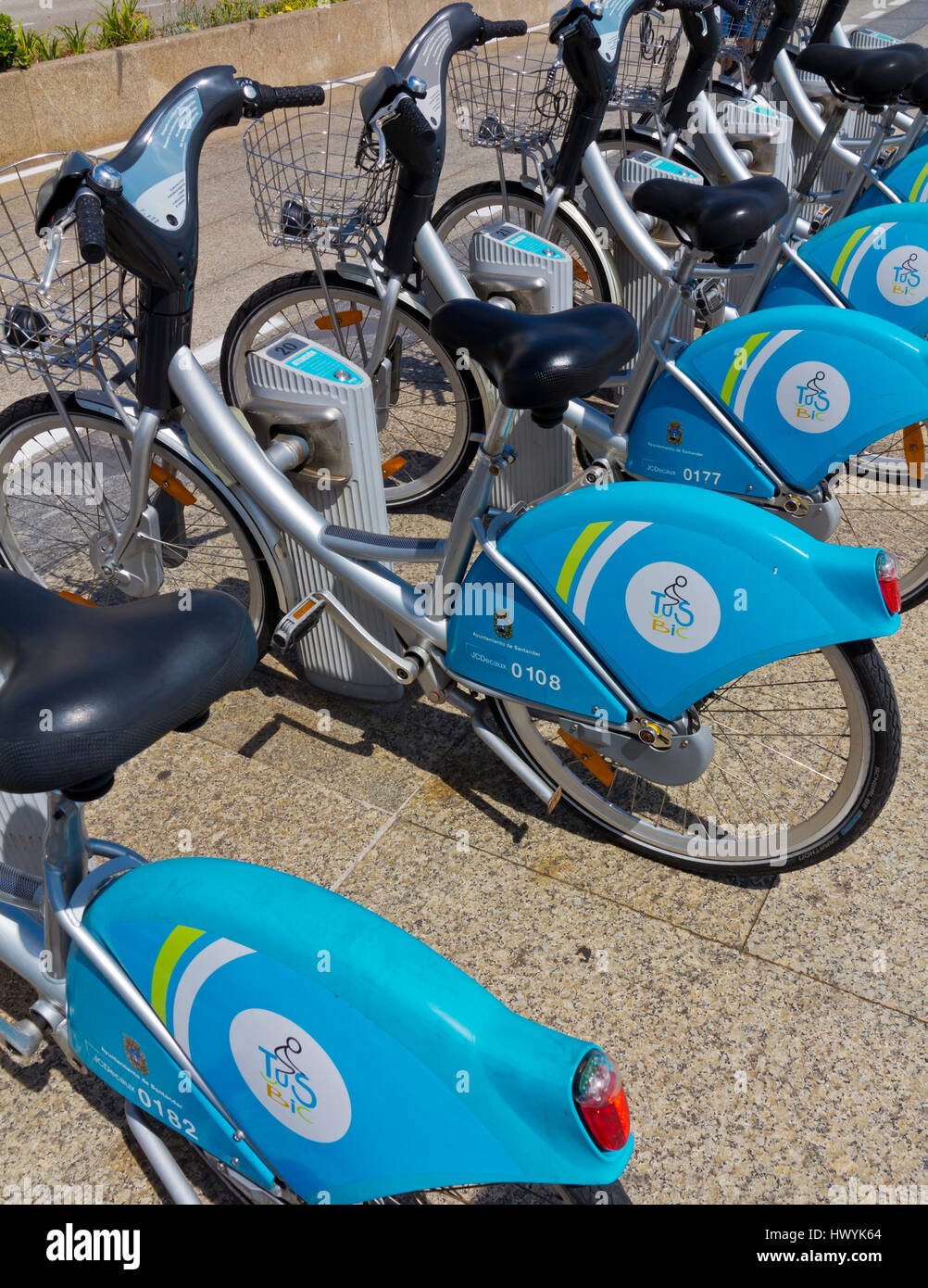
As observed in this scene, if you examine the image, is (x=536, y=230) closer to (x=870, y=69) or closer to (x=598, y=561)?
(x=870, y=69)

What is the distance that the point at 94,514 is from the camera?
3.51m

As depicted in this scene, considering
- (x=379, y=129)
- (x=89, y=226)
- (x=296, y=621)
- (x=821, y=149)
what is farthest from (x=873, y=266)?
(x=89, y=226)

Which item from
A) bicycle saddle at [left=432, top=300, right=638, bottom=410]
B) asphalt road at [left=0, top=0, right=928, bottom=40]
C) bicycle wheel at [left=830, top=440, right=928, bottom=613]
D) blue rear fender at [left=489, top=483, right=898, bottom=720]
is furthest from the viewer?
asphalt road at [left=0, top=0, right=928, bottom=40]

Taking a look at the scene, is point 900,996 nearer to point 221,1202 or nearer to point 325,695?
point 221,1202

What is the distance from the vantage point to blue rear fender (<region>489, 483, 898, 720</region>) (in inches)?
82.2

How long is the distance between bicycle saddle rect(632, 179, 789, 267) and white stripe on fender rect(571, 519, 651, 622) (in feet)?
3.10

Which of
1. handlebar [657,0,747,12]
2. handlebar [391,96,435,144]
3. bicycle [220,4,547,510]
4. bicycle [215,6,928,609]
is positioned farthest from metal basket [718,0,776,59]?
handlebar [391,96,435,144]

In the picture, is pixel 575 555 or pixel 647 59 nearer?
pixel 575 555

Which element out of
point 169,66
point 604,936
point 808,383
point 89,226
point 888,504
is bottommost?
point 604,936

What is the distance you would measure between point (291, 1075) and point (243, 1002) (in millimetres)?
125

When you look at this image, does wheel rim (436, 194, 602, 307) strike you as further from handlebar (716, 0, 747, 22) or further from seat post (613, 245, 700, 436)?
seat post (613, 245, 700, 436)

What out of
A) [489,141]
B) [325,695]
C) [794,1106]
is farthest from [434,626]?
[489,141]

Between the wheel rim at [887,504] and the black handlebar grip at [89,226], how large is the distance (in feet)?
8.68

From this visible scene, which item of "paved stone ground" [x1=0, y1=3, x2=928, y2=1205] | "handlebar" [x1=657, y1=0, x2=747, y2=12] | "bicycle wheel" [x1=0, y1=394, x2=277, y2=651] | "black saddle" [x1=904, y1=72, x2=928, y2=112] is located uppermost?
"handlebar" [x1=657, y1=0, x2=747, y2=12]
